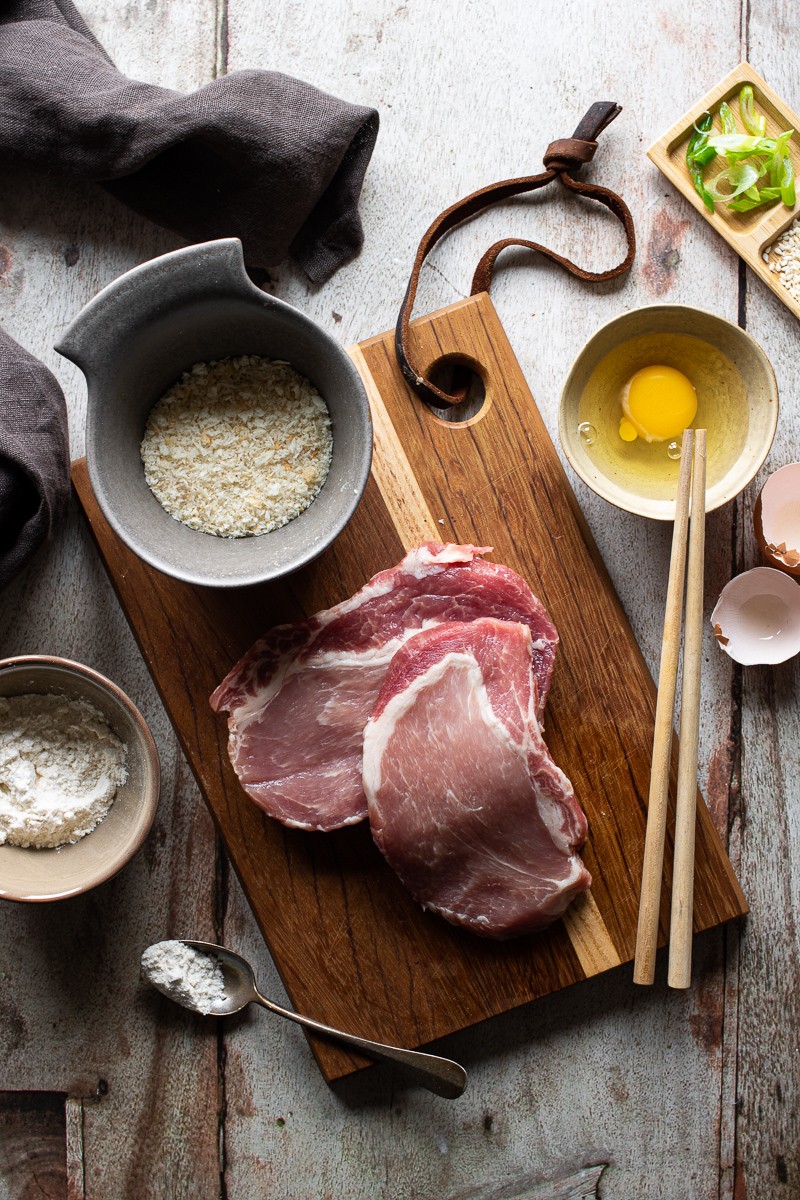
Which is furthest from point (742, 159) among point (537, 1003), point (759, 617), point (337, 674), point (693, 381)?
point (537, 1003)

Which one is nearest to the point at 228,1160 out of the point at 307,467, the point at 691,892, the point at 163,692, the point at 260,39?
the point at 163,692

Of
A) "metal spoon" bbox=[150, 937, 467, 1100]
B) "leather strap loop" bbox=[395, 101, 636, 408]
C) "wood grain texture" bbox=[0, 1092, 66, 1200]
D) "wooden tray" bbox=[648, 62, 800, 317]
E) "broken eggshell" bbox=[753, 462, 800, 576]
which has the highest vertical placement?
"wooden tray" bbox=[648, 62, 800, 317]

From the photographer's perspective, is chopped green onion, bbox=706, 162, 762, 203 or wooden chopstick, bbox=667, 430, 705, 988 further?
chopped green onion, bbox=706, 162, 762, 203

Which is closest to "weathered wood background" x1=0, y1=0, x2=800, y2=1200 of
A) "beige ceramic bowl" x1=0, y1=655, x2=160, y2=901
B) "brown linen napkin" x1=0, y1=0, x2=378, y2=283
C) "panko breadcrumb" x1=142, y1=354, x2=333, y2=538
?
"brown linen napkin" x1=0, y1=0, x2=378, y2=283

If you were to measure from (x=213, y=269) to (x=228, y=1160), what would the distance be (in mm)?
1966

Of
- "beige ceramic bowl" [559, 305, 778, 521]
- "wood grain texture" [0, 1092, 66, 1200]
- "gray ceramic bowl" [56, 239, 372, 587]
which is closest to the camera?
"gray ceramic bowl" [56, 239, 372, 587]

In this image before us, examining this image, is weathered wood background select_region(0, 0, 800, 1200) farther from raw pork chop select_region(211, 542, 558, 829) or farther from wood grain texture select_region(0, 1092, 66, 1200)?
raw pork chop select_region(211, 542, 558, 829)

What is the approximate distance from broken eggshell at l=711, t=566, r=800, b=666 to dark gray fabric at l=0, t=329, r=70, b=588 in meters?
1.52

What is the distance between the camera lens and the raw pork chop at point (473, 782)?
180cm

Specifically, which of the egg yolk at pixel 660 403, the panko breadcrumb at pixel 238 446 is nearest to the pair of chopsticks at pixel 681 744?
the egg yolk at pixel 660 403

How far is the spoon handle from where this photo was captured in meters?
1.85

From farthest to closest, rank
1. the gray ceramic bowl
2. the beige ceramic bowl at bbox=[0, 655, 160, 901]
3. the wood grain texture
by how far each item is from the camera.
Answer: the wood grain texture < the beige ceramic bowl at bbox=[0, 655, 160, 901] < the gray ceramic bowl

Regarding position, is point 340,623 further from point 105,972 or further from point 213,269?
point 105,972

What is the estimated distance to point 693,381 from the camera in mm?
1982
